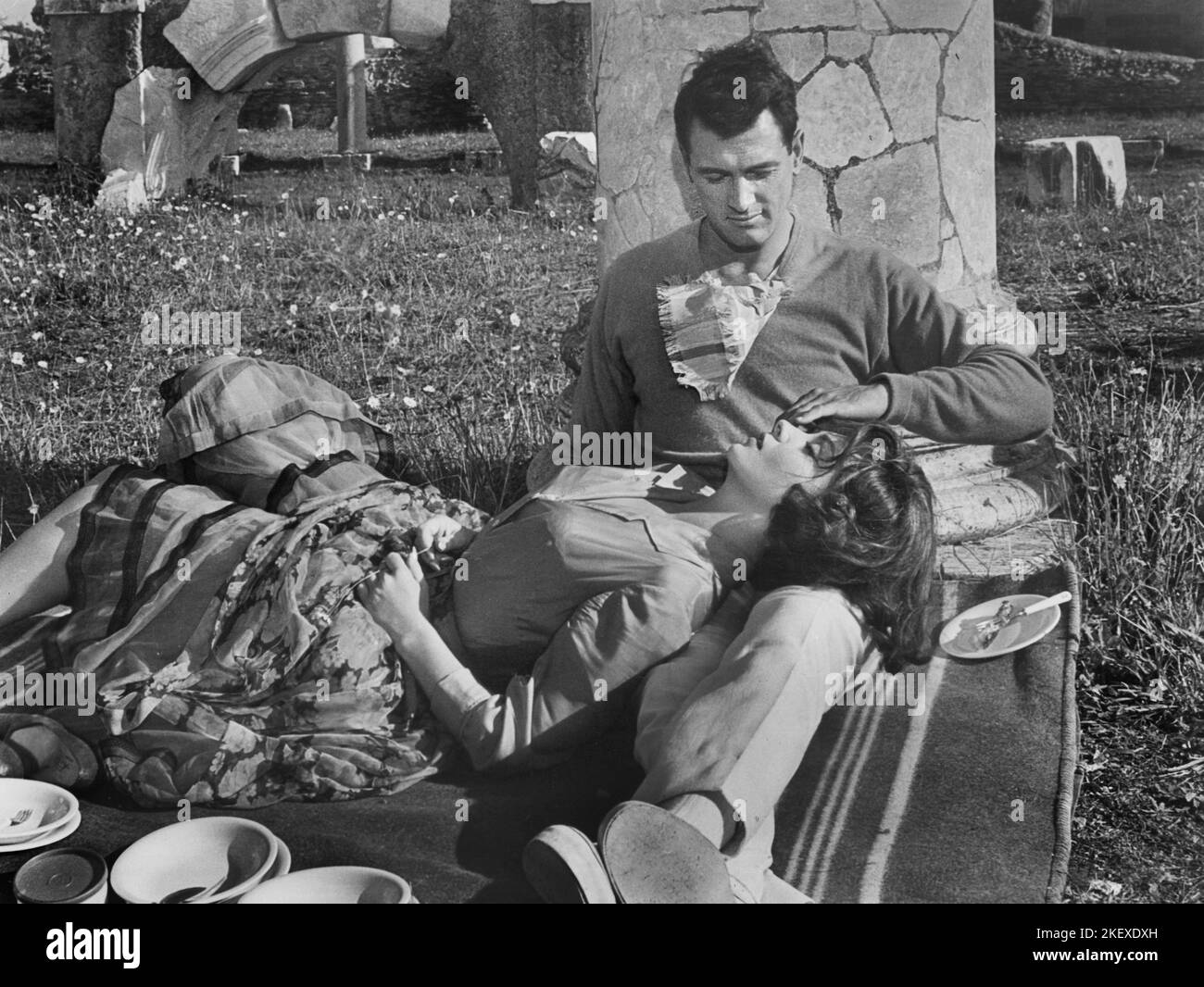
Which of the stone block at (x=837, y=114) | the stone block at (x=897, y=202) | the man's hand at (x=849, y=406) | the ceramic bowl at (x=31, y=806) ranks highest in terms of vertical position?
the stone block at (x=837, y=114)

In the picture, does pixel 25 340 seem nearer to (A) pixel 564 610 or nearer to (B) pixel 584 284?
(B) pixel 584 284

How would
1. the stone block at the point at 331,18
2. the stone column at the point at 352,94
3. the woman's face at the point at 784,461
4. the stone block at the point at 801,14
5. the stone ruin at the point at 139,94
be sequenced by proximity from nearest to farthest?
1. the woman's face at the point at 784,461
2. the stone block at the point at 801,14
3. the stone block at the point at 331,18
4. the stone ruin at the point at 139,94
5. the stone column at the point at 352,94

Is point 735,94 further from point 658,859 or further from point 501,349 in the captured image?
point 501,349

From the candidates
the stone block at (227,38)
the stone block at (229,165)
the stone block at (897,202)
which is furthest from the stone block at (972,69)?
the stone block at (229,165)

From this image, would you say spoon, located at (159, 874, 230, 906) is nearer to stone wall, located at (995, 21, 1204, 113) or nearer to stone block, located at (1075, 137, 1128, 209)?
stone wall, located at (995, 21, 1204, 113)

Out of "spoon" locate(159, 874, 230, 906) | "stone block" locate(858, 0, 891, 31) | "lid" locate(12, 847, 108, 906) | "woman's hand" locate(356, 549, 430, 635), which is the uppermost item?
"stone block" locate(858, 0, 891, 31)

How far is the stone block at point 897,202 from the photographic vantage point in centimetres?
349

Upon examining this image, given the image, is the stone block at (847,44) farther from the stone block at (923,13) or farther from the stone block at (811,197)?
the stone block at (811,197)

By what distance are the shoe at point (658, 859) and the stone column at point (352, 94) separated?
248 inches

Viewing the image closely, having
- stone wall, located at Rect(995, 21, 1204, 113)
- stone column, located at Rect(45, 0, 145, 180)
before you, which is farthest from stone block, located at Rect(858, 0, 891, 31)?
stone column, located at Rect(45, 0, 145, 180)

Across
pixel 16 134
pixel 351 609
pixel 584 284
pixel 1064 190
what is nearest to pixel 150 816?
pixel 351 609

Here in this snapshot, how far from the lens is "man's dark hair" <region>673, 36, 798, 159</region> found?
3291mm

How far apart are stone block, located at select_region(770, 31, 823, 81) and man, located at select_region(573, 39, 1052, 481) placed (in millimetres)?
65
